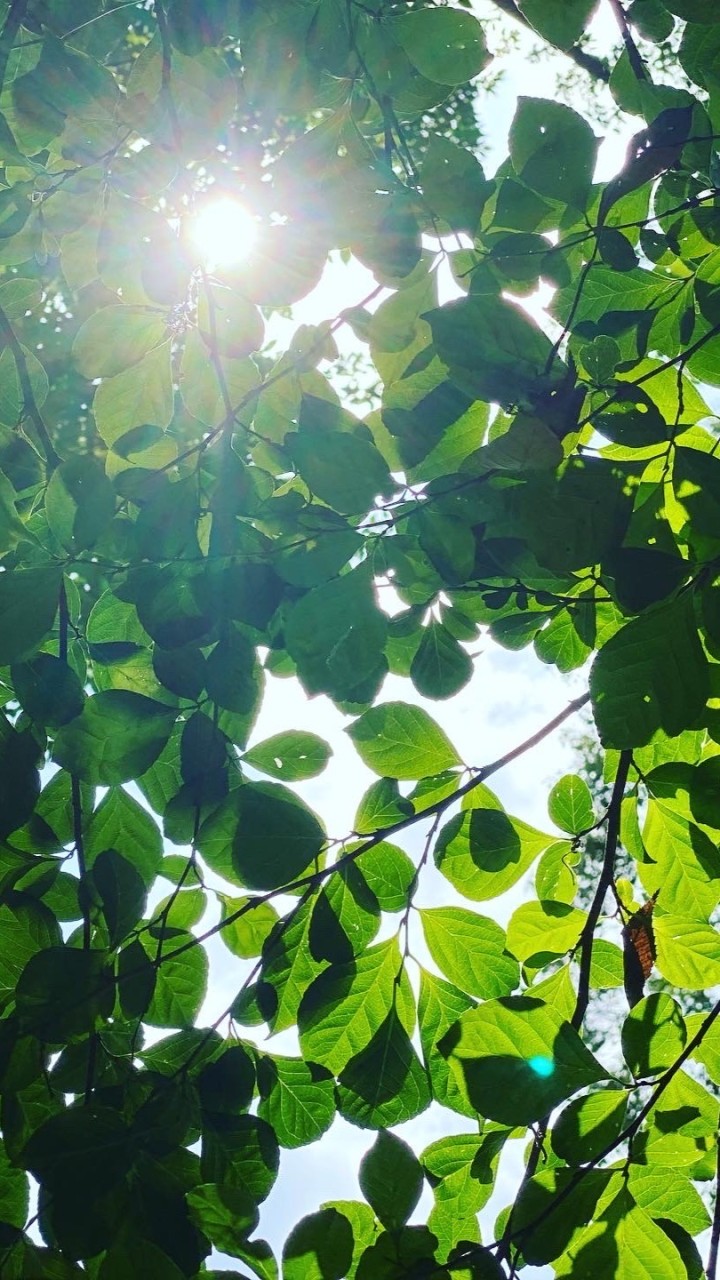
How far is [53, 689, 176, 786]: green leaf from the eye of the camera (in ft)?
2.65

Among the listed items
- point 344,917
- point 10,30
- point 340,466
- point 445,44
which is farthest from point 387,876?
point 10,30

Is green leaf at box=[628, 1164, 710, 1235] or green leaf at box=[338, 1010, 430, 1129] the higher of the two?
green leaf at box=[338, 1010, 430, 1129]

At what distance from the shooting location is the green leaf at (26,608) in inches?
30.3

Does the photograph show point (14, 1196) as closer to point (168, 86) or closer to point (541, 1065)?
point (541, 1065)

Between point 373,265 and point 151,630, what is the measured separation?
1.25ft

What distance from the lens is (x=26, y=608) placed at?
2.59 ft

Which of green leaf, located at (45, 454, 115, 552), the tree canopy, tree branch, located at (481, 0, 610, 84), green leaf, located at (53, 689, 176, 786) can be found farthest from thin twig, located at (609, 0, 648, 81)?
green leaf, located at (53, 689, 176, 786)

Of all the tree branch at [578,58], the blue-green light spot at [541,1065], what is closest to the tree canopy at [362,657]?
the blue-green light spot at [541,1065]

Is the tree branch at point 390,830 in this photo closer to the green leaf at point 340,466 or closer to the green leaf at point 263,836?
the green leaf at point 263,836

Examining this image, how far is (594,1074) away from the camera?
27.7 inches

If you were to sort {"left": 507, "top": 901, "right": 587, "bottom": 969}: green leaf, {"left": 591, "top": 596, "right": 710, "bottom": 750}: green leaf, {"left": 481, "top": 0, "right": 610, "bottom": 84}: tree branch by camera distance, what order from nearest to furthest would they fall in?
{"left": 591, "top": 596, "right": 710, "bottom": 750}: green leaf, {"left": 507, "top": 901, "right": 587, "bottom": 969}: green leaf, {"left": 481, "top": 0, "right": 610, "bottom": 84}: tree branch

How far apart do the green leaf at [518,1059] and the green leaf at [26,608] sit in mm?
458

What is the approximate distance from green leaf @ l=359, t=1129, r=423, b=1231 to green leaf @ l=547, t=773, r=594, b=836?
16.2 inches

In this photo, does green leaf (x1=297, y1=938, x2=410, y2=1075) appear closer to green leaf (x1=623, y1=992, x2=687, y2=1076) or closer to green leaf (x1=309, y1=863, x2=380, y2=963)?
green leaf (x1=309, y1=863, x2=380, y2=963)
